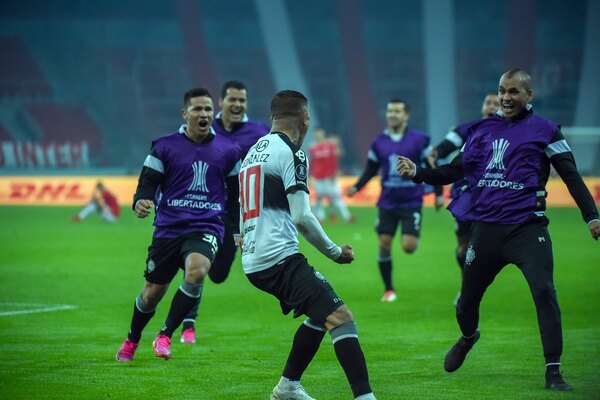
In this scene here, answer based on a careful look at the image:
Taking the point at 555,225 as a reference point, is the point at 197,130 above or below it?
above

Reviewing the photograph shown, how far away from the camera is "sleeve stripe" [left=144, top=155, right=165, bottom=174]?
31.7 feet

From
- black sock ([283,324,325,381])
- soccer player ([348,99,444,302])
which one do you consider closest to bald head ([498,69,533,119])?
black sock ([283,324,325,381])

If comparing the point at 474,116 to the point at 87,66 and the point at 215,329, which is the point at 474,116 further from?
the point at 215,329

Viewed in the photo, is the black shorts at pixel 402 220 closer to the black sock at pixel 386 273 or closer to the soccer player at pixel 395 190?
the soccer player at pixel 395 190

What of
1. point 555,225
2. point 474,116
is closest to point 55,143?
point 474,116

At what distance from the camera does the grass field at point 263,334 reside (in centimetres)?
850

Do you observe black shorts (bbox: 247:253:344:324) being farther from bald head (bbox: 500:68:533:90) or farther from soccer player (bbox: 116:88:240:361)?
bald head (bbox: 500:68:533:90)

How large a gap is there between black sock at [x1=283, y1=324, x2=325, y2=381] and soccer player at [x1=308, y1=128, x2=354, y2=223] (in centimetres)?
2142

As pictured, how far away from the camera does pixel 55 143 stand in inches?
1847

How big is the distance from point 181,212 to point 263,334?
2415mm

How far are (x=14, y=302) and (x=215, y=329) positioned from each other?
3.52 meters

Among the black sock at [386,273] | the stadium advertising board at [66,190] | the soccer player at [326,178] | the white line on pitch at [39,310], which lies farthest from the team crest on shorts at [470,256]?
the stadium advertising board at [66,190]

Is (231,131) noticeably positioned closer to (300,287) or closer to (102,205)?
(300,287)

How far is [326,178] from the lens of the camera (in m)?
30.5
